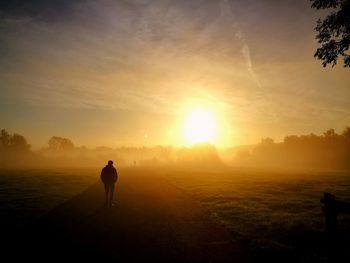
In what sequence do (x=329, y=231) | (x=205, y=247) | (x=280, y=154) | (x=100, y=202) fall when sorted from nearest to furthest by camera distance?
(x=329, y=231), (x=205, y=247), (x=100, y=202), (x=280, y=154)

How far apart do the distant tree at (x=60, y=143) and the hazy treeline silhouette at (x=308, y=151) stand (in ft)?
414

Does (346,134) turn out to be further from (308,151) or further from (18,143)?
(18,143)

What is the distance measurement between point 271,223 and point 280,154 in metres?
155

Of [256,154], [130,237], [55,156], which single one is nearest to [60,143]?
[55,156]

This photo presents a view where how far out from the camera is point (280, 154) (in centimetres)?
15588

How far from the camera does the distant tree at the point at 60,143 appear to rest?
176 metres

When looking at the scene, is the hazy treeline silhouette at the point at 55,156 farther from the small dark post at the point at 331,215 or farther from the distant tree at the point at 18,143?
the small dark post at the point at 331,215

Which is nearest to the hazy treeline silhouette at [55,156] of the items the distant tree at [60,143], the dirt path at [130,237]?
the distant tree at [60,143]

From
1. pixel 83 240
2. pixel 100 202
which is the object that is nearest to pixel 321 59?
pixel 83 240

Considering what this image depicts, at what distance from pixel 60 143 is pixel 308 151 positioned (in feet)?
504

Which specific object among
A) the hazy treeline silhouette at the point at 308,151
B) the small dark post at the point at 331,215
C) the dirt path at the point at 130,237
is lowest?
the dirt path at the point at 130,237

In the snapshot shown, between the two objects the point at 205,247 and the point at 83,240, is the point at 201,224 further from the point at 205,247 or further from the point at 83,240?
the point at 83,240

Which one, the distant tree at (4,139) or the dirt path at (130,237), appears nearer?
the dirt path at (130,237)

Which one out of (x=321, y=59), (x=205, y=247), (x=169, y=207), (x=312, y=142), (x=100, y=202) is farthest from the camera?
(x=312, y=142)
